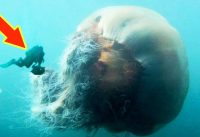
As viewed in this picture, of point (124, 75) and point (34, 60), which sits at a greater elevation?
point (34, 60)

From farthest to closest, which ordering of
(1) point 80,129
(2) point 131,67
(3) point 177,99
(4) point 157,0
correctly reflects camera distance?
(4) point 157,0 → (1) point 80,129 → (3) point 177,99 → (2) point 131,67

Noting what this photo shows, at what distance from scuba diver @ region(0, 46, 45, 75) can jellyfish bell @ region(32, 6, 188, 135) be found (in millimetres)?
189

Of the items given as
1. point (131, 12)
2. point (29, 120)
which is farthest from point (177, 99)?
point (29, 120)

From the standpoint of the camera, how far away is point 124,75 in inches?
95.4

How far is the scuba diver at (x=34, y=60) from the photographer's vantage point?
242 cm

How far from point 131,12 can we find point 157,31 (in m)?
0.31

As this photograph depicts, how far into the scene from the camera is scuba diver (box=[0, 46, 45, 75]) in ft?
7.95

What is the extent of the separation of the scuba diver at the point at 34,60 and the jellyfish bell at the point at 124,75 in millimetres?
189

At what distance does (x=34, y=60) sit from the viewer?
2469mm

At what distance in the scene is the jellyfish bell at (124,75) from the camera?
2.43 metres

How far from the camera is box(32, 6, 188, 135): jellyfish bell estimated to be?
2.43 meters

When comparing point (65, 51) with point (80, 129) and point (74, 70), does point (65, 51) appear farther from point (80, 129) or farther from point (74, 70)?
point (80, 129)

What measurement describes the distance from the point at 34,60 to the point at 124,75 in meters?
0.58

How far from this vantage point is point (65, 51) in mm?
2742
